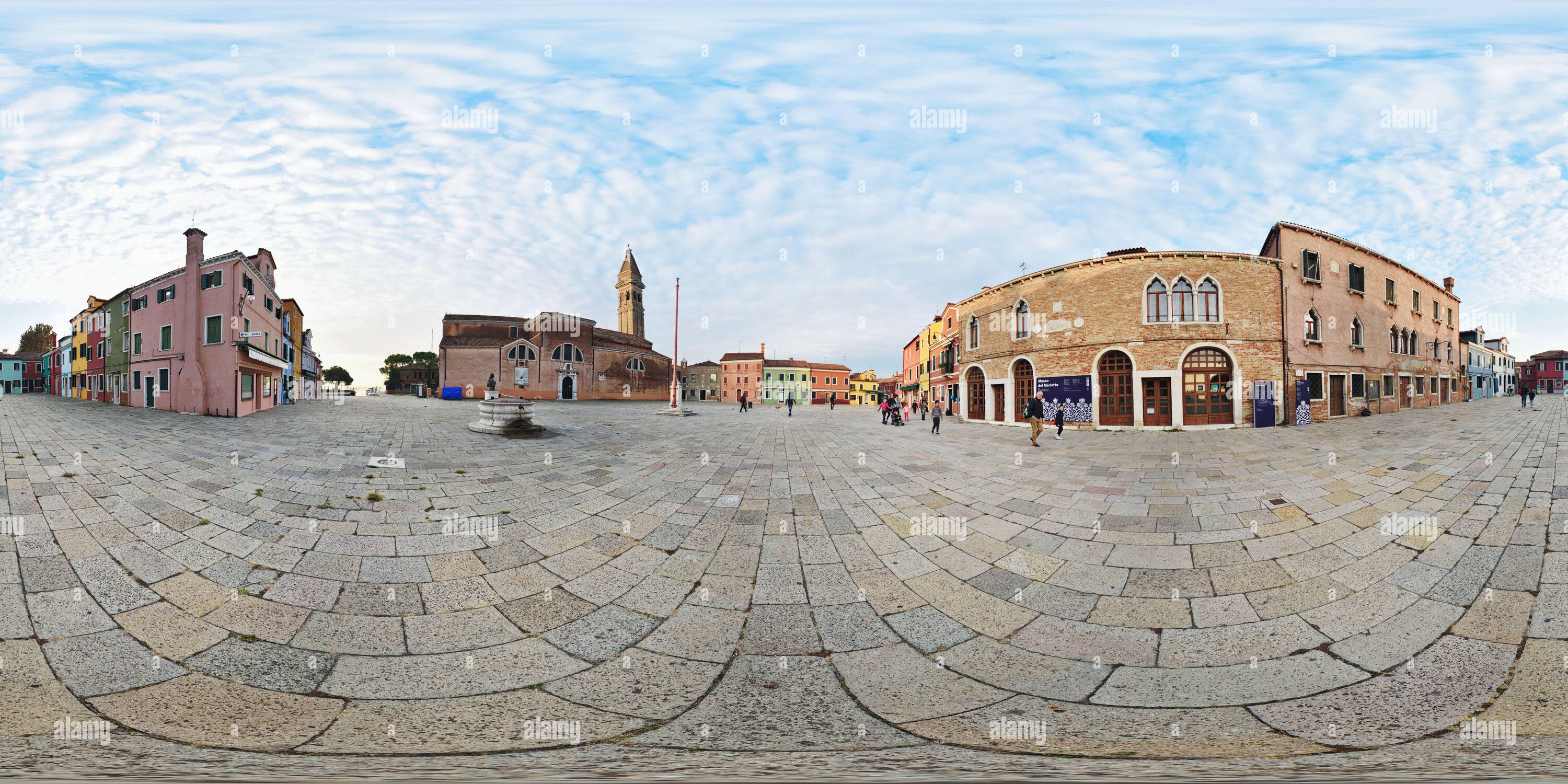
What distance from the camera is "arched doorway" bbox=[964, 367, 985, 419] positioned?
25.2m

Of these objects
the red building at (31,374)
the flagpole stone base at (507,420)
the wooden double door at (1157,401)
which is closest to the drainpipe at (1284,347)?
the wooden double door at (1157,401)

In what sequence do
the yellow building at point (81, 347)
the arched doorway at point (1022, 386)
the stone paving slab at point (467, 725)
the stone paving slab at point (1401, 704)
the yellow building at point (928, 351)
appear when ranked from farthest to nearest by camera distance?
the yellow building at point (928, 351) → the yellow building at point (81, 347) → the arched doorway at point (1022, 386) → the stone paving slab at point (1401, 704) → the stone paving slab at point (467, 725)

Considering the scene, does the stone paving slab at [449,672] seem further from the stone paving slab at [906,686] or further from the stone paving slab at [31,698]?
the stone paving slab at [906,686]

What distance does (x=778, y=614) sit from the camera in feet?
12.9

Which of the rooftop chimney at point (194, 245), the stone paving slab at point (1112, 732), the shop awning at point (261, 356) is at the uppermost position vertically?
the rooftop chimney at point (194, 245)

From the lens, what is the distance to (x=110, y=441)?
9758 mm

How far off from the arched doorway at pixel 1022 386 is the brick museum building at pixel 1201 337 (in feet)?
0.15

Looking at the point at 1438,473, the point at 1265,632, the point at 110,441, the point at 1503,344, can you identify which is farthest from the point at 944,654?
the point at 1503,344

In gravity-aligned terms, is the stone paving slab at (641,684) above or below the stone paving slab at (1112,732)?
above

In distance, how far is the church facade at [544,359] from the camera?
4578cm

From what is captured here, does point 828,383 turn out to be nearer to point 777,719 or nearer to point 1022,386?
point 1022,386

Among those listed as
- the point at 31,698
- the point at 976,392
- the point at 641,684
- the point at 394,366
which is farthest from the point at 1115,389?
the point at 394,366

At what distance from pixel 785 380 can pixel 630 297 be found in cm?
2659

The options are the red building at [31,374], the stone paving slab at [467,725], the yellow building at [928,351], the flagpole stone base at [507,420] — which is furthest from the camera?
the red building at [31,374]
